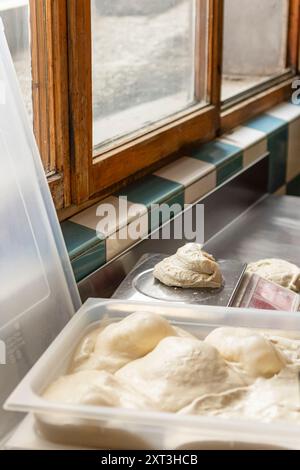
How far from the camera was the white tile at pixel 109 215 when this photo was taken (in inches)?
61.7

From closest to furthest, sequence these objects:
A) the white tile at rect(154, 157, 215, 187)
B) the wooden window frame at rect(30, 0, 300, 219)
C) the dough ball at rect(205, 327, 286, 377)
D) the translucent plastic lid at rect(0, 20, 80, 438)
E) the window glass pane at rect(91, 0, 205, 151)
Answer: the dough ball at rect(205, 327, 286, 377)
the translucent plastic lid at rect(0, 20, 80, 438)
the wooden window frame at rect(30, 0, 300, 219)
the window glass pane at rect(91, 0, 205, 151)
the white tile at rect(154, 157, 215, 187)

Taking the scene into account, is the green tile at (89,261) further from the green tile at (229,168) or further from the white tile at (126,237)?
the green tile at (229,168)

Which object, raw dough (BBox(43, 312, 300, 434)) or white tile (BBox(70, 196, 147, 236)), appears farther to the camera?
white tile (BBox(70, 196, 147, 236))

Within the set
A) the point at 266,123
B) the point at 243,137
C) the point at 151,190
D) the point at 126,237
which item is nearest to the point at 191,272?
the point at 126,237

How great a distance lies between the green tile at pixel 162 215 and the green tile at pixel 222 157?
218 millimetres

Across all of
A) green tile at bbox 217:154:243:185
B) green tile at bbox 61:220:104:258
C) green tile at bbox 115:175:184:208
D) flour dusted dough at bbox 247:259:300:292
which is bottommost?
flour dusted dough at bbox 247:259:300:292

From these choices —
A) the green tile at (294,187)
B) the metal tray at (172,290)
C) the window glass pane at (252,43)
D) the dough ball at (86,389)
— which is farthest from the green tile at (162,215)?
the green tile at (294,187)

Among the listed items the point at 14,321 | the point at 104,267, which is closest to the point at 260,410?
the point at 14,321

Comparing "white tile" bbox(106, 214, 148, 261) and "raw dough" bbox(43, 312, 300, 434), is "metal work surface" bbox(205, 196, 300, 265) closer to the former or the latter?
"white tile" bbox(106, 214, 148, 261)

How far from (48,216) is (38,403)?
1.38 feet

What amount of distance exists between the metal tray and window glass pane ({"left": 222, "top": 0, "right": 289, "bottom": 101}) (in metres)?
0.88

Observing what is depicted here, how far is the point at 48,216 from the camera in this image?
1.28 metres

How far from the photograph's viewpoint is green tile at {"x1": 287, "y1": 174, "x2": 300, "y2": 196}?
264 centimetres

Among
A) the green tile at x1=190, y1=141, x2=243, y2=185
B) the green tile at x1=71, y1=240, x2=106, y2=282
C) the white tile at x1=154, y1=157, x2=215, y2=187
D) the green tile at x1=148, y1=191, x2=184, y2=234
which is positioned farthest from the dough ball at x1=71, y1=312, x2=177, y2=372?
the green tile at x1=190, y1=141, x2=243, y2=185
